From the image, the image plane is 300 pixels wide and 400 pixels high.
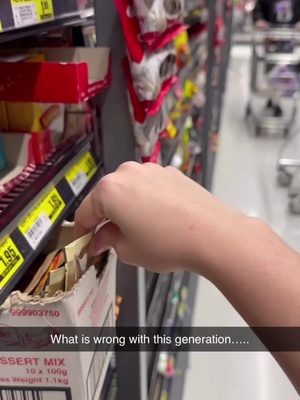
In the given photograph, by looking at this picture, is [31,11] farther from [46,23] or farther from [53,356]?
[53,356]

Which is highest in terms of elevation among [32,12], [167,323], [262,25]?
[32,12]

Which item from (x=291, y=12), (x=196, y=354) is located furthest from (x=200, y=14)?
(x=291, y=12)

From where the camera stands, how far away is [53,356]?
669 mm

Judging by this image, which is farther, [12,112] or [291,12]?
[291,12]

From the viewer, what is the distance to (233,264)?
21.7 inches

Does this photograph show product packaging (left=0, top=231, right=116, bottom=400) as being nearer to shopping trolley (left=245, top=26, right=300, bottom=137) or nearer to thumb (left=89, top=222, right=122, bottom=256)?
thumb (left=89, top=222, right=122, bottom=256)

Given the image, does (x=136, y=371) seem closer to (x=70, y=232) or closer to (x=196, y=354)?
(x=70, y=232)

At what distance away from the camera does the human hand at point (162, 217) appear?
57 cm

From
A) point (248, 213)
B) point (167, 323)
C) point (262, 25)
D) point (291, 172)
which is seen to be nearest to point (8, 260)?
point (167, 323)

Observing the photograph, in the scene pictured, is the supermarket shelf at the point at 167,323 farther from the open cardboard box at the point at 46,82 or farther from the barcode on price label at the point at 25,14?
the barcode on price label at the point at 25,14

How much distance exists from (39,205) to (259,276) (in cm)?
37

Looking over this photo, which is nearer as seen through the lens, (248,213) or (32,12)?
(32,12)

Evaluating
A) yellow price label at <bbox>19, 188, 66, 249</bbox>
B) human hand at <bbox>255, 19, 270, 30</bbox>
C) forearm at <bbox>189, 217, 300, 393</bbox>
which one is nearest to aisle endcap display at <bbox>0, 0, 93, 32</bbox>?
yellow price label at <bbox>19, 188, 66, 249</bbox>

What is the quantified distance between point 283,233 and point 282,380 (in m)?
1.31
